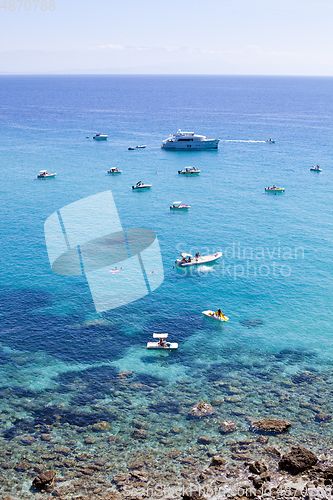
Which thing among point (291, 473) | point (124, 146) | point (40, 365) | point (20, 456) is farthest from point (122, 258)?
point (124, 146)

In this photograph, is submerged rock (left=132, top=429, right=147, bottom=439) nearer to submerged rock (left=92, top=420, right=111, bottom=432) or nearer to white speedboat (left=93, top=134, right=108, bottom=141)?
submerged rock (left=92, top=420, right=111, bottom=432)

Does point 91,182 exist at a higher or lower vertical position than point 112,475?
higher

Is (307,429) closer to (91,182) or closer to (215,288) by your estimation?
(215,288)

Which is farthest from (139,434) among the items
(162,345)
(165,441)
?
(162,345)

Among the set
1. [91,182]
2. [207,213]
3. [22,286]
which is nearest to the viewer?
[22,286]

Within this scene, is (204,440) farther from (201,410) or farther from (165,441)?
(201,410)

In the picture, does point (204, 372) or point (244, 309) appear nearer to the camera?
point (204, 372)

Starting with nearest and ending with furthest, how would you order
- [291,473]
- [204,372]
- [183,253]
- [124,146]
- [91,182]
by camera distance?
[291,473] → [204,372] → [183,253] → [91,182] → [124,146]

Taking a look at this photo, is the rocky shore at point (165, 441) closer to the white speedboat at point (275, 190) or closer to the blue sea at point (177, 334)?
the blue sea at point (177, 334)
